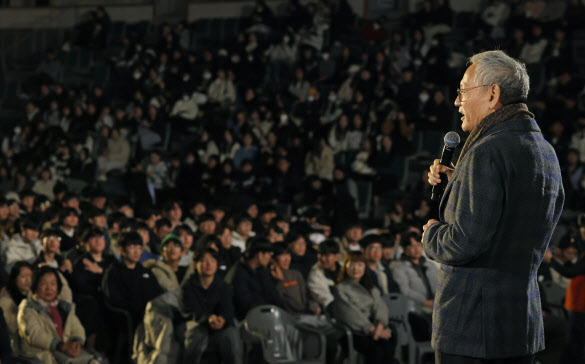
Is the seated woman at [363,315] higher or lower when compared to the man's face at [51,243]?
lower

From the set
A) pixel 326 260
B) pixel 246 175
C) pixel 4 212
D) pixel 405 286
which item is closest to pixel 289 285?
pixel 326 260

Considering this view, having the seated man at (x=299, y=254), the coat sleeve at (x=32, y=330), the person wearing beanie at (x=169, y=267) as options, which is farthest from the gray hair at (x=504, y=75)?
the seated man at (x=299, y=254)

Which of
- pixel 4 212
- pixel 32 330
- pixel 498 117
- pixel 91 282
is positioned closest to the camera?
pixel 498 117

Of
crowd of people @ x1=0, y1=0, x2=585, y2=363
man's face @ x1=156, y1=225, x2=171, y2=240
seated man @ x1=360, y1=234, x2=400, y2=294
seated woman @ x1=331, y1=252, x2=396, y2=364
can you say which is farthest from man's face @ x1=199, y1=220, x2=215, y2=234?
seated woman @ x1=331, y1=252, x2=396, y2=364

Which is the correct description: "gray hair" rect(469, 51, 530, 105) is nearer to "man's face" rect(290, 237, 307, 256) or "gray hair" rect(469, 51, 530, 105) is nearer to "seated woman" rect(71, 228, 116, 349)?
"seated woman" rect(71, 228, 116, 349)

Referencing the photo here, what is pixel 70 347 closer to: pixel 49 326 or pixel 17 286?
pixel 49 326

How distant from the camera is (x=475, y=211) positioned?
1994mm

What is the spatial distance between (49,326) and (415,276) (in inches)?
123

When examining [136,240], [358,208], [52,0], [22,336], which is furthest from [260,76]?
[22,336]

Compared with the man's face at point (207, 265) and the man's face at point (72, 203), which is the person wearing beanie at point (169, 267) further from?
the man's face at point (72, 203)

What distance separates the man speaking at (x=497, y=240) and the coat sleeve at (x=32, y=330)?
3556 mm

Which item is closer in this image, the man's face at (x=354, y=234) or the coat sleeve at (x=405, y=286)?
the coat sleeve at (x=405, y=286)

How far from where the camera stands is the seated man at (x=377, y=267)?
6.60 metres

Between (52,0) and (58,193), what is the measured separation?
8728 mm
